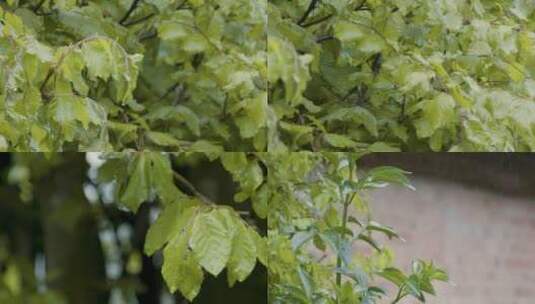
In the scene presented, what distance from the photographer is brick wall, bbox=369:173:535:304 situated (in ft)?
5.44

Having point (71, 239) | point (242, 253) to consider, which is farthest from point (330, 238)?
point (71, 239)

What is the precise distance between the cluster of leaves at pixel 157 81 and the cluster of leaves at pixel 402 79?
0.17ft

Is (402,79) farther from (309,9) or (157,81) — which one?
(157,81)

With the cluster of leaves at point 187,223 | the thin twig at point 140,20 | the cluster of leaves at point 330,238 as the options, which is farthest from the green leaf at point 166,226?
the thin twig at point 140,20

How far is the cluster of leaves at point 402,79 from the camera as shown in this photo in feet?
5.41

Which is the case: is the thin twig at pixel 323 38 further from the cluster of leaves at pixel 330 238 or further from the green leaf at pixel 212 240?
the green leaf at pixel 212 240

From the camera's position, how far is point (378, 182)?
1633mm

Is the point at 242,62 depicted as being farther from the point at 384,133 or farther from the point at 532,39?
the point at 532,39

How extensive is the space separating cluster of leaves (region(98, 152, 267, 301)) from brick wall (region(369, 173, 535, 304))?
0.21m

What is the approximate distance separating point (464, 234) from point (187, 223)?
17.2 inches

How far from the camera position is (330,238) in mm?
1620

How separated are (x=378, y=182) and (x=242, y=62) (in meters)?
0.27

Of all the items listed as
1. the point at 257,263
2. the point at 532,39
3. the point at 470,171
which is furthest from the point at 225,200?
the point at 532,39

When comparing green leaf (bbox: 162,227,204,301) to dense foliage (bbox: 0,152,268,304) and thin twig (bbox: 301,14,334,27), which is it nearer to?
dense foliage (bbox: 0,152,268,304)
